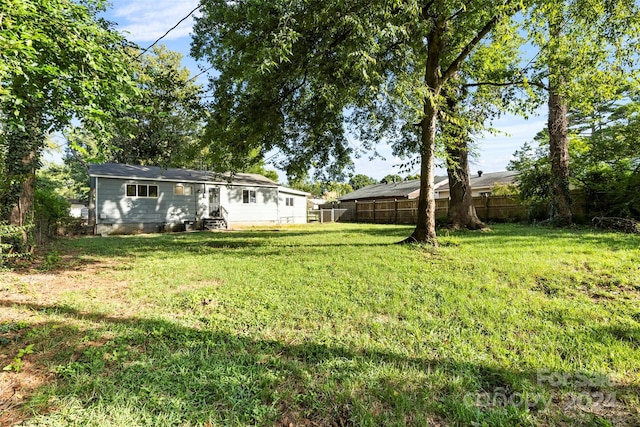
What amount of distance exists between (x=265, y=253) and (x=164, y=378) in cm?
555

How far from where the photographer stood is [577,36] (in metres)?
8.09

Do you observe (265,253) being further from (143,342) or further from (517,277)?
(517,277)

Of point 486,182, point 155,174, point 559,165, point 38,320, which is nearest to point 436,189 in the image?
point 486,182

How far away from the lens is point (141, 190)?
630 inches

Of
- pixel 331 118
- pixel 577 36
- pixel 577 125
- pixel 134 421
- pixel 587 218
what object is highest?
pixel 577 125

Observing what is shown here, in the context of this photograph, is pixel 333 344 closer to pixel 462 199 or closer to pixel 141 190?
pixel 462 199

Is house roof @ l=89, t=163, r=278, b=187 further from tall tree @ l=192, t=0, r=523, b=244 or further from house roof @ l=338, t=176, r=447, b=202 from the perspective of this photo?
house roof @ l=338, t=176, r=447, b=202

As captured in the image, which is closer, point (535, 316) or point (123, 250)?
point (535, 316)

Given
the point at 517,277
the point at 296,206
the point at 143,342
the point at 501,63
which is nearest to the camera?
the point at 143,342

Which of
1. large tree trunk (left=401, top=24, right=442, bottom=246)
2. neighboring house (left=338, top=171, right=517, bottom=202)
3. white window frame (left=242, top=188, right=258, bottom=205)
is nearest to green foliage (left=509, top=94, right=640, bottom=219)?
large tree trunk (left=401, top=24, right=442, bottom=246)

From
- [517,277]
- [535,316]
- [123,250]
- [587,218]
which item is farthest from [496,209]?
[123,250]

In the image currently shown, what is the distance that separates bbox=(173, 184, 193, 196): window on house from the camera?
17.1m

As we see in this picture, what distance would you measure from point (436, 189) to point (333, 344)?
23578 millimetres

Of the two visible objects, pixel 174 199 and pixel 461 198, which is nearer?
pixel 461 198
